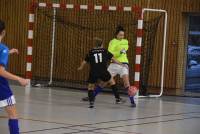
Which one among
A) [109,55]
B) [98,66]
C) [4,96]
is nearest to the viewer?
[4,96]

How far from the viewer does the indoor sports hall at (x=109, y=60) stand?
13.5 meters

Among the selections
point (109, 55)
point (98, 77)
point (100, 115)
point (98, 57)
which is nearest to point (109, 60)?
point (109, 55)

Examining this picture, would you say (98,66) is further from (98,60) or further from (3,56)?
(3,56)

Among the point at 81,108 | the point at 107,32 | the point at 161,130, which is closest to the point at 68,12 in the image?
the point at 107,32

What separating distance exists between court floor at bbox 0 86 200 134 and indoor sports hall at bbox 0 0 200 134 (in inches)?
1.0

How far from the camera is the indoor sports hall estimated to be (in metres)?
13.5

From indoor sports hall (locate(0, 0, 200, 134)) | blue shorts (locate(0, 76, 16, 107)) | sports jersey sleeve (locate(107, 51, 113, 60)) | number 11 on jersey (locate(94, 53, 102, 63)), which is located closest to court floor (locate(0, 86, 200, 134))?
indoor sports hall (locate(0, 0, 200, 134))

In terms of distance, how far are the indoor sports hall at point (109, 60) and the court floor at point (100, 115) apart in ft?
0.08

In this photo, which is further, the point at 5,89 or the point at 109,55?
the point at 109,55

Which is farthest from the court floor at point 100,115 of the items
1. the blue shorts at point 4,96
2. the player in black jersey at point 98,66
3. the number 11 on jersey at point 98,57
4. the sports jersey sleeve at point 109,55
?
the blue shorts at point 4,96

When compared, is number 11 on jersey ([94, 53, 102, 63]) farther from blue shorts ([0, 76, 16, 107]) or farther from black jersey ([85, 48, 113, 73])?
blue shorts ([0, 76, 16, 107])

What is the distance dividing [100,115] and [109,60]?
6.84 ft

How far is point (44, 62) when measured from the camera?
2081 cm

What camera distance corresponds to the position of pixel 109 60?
1391 cm
